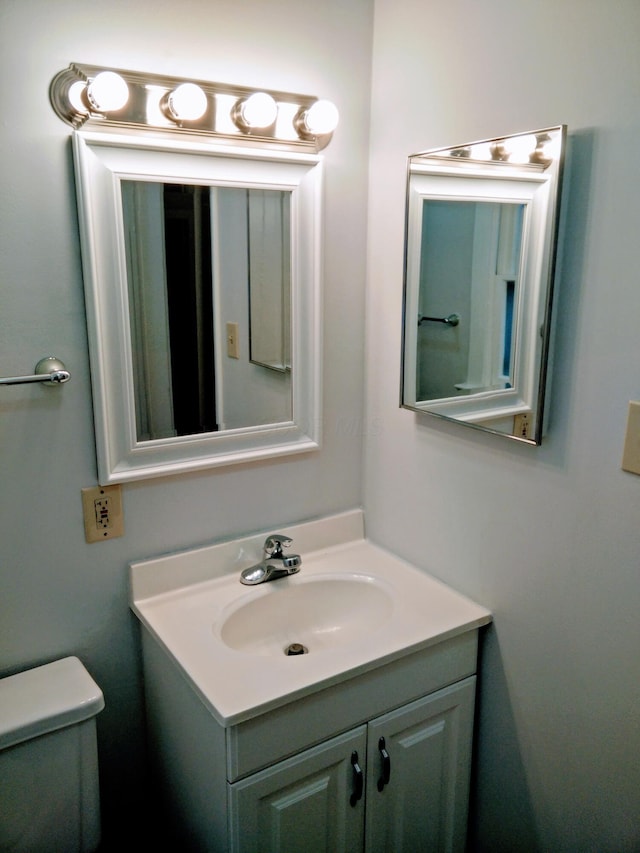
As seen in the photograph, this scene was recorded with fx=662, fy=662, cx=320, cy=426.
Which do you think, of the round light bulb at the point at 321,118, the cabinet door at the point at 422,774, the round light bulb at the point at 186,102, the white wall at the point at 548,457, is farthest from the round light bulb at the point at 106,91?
the cabinet door at the point at 422,774

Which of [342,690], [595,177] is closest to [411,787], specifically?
[342,690]

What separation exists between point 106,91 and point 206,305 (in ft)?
1.49

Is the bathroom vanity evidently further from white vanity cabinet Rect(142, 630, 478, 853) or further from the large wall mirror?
the large wall mirror

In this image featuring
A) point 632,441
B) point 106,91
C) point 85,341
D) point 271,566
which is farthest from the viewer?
point 271,566

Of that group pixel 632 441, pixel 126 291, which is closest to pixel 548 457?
pixel 632 441

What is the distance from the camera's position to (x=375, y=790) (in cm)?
138

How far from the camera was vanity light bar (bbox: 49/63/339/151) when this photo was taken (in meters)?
1.23

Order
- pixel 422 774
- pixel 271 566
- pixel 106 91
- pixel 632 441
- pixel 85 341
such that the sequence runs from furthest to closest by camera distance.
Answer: pixel 271 566
pixel 422 774
pixel 85 341
pixel 106 91
pixel 632 441

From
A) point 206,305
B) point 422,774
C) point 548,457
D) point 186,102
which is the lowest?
point 422,774

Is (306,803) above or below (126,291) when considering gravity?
below

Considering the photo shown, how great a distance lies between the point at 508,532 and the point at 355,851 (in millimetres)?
735

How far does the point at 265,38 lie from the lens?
1430mm

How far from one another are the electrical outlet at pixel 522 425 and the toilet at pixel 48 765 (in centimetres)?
98

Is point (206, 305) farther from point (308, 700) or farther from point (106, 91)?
point (308, 700)
